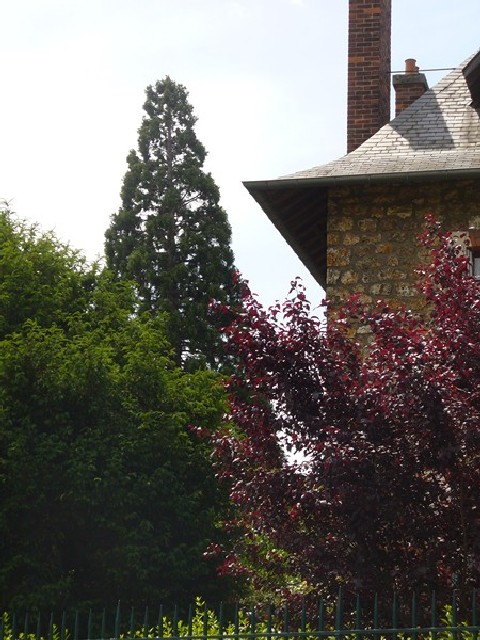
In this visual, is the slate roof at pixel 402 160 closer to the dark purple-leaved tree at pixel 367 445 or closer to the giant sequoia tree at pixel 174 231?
the dark purple-leaved tree at pixel 367 445

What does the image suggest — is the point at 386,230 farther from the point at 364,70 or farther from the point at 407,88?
the point at 407,88

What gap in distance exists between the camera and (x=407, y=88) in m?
15.8

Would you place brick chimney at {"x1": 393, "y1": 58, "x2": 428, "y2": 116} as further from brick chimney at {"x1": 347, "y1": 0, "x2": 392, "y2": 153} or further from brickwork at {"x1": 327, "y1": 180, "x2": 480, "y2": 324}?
brickwork at {"x1": 327, "y1": 180, "x2": 480, "y2": 324}

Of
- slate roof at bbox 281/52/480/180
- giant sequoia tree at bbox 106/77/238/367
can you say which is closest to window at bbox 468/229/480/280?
slate roof at bbox 281/52/480/180

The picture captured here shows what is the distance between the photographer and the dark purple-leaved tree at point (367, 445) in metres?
8.35

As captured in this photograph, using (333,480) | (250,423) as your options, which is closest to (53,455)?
(250,423)

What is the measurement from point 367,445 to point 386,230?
4779 mm

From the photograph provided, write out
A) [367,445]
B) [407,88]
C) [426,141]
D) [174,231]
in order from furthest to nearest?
[174,231] < [407,88] < [426,141] < [367,445]

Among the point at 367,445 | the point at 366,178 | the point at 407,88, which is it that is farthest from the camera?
the point at 407,88

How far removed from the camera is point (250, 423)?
363 inches

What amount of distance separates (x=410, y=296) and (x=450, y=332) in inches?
161

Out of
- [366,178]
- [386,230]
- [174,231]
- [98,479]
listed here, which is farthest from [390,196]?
[174,231]

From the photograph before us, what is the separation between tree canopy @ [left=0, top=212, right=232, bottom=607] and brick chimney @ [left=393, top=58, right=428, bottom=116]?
4.30m

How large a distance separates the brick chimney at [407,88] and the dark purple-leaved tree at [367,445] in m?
6.95
